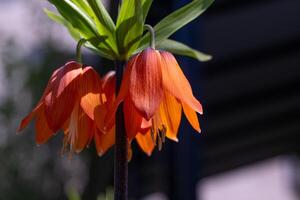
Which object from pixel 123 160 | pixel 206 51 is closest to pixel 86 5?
pixel 123 160

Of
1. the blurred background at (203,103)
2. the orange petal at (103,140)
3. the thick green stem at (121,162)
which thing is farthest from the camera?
the blurred background at (203,103)

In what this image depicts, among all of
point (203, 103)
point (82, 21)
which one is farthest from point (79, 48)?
point (203, 103)

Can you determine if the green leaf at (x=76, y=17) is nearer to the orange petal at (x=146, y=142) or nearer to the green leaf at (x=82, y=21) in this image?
the green leaf at (x=82, y=21)

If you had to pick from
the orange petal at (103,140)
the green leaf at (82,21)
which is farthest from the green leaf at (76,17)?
the orange petal at (103,140)

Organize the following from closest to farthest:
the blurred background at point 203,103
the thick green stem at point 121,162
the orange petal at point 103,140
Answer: the thick green stem at point 121,162
the orange petal at point 103,140
the blurred background at point 203,103

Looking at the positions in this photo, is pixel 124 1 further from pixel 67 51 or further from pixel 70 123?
pixel 67 51

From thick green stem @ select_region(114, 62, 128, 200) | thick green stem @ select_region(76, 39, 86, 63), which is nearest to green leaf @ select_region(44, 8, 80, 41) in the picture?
thick green stem @ select_region(76, 39, 86, 63)

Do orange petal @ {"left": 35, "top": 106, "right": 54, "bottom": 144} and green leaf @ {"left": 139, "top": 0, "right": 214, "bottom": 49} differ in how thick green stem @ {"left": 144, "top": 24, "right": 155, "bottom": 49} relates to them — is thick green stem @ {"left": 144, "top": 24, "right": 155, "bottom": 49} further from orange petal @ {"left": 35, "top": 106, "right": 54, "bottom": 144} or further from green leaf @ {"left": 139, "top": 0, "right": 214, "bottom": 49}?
orange petal @ {"left": 35, "top": 106, "right": 54, "bottom": 144}

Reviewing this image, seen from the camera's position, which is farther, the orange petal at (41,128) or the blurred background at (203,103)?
the blurred background at (203,103)
